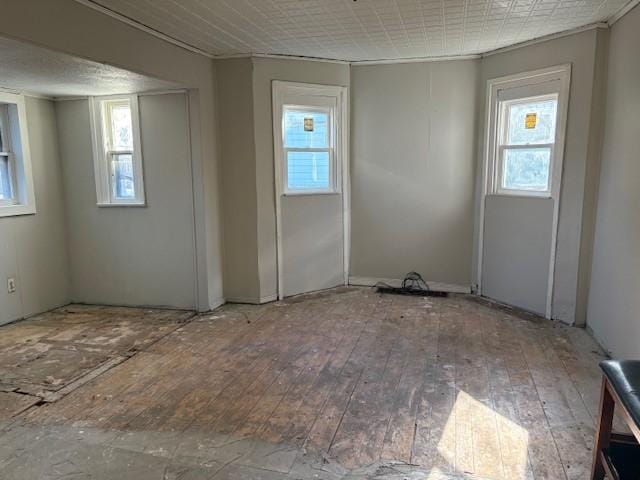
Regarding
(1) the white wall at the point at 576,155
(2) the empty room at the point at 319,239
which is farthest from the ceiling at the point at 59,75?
(1) the white wall at the point at 576,155

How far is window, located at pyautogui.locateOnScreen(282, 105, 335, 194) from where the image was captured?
15.1 ft

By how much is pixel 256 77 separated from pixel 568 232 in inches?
124

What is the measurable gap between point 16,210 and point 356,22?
3.42 m

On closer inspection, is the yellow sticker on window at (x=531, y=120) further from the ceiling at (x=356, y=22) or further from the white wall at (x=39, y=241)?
the white wall at (x=39, y=241)

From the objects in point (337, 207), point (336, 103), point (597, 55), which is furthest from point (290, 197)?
point (597, 55)

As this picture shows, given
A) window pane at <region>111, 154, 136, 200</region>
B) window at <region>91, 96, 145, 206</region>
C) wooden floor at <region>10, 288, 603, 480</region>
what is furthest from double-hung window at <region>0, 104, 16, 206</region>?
wooden floor at <region>10, 288, 603, 480</region>

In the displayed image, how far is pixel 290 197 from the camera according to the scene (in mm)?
4629

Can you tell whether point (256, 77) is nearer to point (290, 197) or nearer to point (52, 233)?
point (290, 197)

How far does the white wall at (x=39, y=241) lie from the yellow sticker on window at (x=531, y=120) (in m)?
4.54

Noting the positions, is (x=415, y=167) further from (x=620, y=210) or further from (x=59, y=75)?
(x=59, y=75)

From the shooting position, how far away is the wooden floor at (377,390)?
221cm

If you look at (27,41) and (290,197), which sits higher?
(27,41)

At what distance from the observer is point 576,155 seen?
3.71m

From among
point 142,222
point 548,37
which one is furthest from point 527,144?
point 142,222
